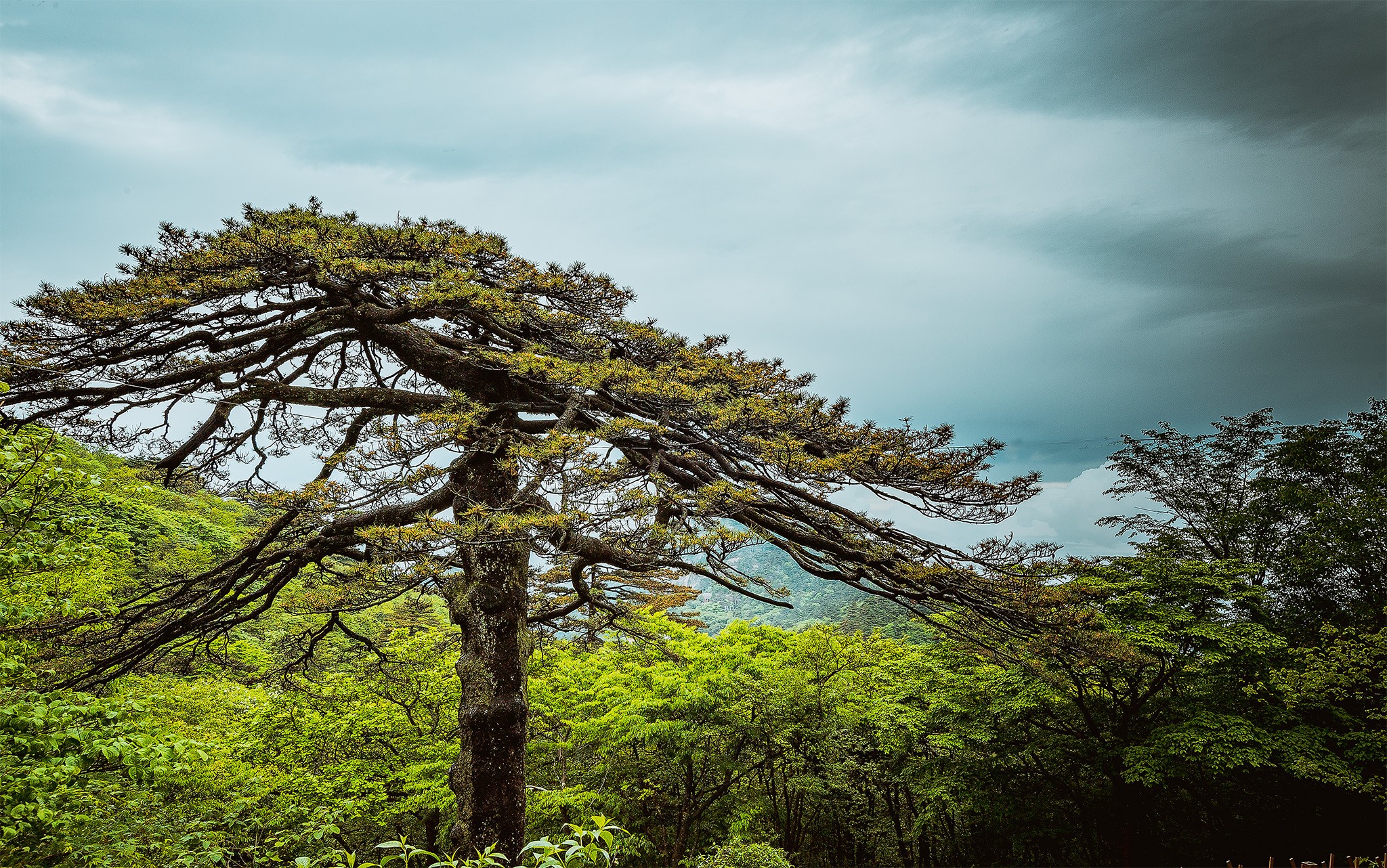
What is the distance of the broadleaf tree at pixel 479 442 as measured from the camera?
5.00 m

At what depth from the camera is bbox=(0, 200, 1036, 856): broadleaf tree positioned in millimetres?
5004

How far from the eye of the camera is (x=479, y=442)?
17.2 ft

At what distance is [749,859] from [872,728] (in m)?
5.52

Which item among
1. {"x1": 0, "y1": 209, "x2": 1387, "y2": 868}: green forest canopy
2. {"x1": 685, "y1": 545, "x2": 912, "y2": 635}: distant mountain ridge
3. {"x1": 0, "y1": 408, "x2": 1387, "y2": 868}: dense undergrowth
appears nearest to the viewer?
{"x1": 0, "y1": 209, "x2": 1387, "y2": 868}: green forest canopy

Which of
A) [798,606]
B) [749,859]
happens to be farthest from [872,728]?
[798,606]

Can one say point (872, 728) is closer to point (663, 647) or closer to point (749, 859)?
point (749, 859)

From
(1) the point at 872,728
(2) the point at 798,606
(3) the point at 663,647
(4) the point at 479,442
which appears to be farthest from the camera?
(2) the point at 798,606

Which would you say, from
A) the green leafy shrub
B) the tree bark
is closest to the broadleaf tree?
the tree bark

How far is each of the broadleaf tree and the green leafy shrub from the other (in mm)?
4790

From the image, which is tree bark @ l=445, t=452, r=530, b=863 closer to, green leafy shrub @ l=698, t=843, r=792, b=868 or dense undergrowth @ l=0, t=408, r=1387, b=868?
dense undergrowth @ l=0, t=408, r=1387, b=868

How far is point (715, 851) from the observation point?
10.1 m

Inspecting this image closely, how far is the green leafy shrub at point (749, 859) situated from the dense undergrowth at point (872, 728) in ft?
0.14

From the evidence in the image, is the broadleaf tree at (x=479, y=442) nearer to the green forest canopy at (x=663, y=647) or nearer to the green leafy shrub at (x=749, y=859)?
the green forest canopy at (x=663, y=647)

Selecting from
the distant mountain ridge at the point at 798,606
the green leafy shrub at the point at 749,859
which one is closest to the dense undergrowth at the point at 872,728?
the green leafy shrub at the point at 749,859
